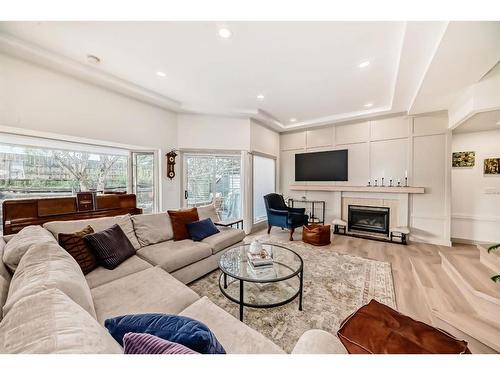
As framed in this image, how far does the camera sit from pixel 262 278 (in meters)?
1.78

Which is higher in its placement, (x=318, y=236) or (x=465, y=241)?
(x=318, y=236)

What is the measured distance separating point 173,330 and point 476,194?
555 centimetres

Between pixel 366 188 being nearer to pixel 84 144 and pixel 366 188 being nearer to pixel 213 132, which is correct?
pixel 213 132

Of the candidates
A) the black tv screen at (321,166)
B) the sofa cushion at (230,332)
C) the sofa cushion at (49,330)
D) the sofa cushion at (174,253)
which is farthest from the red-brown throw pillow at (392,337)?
the black tv screen at (321,166)

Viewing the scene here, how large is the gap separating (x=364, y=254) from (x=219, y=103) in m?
3.88

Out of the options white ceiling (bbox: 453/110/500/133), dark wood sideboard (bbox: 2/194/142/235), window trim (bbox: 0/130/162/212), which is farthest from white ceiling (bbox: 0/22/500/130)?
dark wood sideboard (bbox: 2/194/142/235)

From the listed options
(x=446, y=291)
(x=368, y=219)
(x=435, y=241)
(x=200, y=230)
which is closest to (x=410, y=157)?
(x=368, y=219)

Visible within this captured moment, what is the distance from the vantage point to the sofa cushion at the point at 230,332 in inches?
37.7

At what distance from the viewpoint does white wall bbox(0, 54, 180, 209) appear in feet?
7.43

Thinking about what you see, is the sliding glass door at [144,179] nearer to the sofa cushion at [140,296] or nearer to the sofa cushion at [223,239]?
the sofa cushion at [223,239]

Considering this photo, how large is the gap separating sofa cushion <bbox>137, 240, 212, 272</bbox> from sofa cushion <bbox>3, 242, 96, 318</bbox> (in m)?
0.85

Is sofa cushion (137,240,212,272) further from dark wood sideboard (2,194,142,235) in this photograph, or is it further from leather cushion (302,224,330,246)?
leather cushion (302,224,330,246)

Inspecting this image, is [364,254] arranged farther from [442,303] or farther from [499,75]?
[499,75]

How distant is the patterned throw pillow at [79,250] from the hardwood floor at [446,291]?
9.68ft
